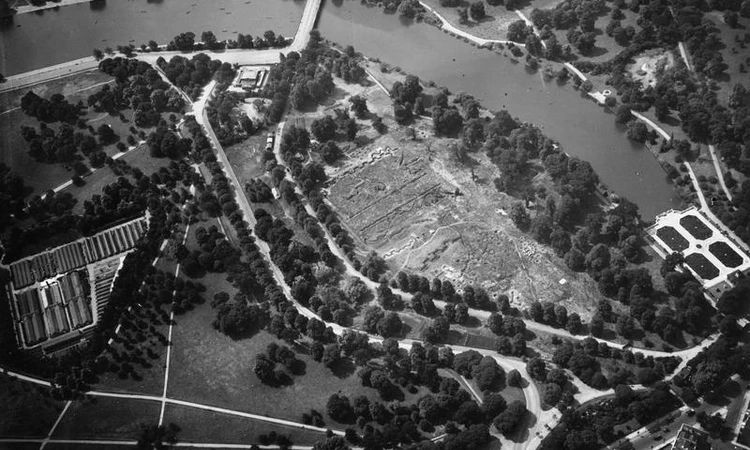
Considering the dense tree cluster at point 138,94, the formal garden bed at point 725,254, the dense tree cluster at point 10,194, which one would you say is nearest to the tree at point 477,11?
the dense tree cluster at point 138,94

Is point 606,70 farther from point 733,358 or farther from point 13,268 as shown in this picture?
point 13,268

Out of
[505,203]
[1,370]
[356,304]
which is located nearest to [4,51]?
[1,370]

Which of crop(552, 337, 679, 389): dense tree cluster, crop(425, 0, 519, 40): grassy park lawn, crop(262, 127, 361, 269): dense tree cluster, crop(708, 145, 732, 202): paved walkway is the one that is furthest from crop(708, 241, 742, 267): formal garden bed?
crop(425, 0, 519, 40): grassy park lawn

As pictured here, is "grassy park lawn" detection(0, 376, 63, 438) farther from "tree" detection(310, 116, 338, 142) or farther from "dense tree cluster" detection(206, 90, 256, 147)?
"tree" detection(310, 116, 338, 142)

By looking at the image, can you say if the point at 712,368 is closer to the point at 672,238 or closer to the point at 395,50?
the point at 672,238

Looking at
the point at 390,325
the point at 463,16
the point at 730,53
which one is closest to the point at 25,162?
the point at 390,325

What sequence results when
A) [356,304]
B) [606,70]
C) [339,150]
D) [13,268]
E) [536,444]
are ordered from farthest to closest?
[606,70] → [339,150] → [13,268] → [356,304] → [536,444]
